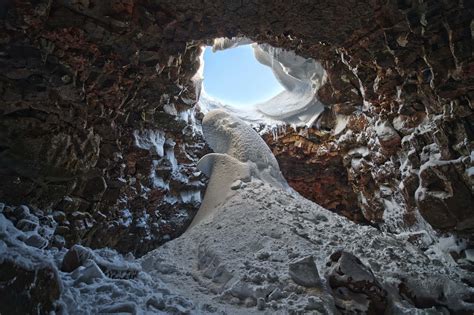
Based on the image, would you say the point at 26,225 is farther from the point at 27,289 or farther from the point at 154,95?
the point at 154,95

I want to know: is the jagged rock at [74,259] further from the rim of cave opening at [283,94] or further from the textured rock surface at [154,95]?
the rim of cave opening at [283,94]

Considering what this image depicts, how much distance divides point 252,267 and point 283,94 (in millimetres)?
10401

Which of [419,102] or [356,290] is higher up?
[419,102]

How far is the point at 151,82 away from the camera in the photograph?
6.23 meters

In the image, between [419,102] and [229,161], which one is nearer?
[419,102]

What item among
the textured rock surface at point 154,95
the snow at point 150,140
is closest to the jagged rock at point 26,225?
the textured rock surface at point 154,95

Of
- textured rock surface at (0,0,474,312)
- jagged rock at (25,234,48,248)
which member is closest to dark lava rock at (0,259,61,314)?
textured rock surface at (0,0,474,312)

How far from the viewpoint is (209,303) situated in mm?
4055

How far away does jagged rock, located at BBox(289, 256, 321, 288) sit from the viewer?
432 centimetres

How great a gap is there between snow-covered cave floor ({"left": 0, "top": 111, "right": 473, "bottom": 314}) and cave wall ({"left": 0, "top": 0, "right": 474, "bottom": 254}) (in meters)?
1.32

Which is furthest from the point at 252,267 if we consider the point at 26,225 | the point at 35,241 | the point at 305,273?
the point at 26,225

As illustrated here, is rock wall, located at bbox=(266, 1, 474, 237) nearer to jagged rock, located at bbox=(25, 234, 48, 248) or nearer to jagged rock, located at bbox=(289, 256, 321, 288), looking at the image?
jagged rock, located at bbox=(289, 256, 321, 288)

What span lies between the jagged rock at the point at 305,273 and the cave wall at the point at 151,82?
2.74m

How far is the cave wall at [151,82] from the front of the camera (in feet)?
15.9
